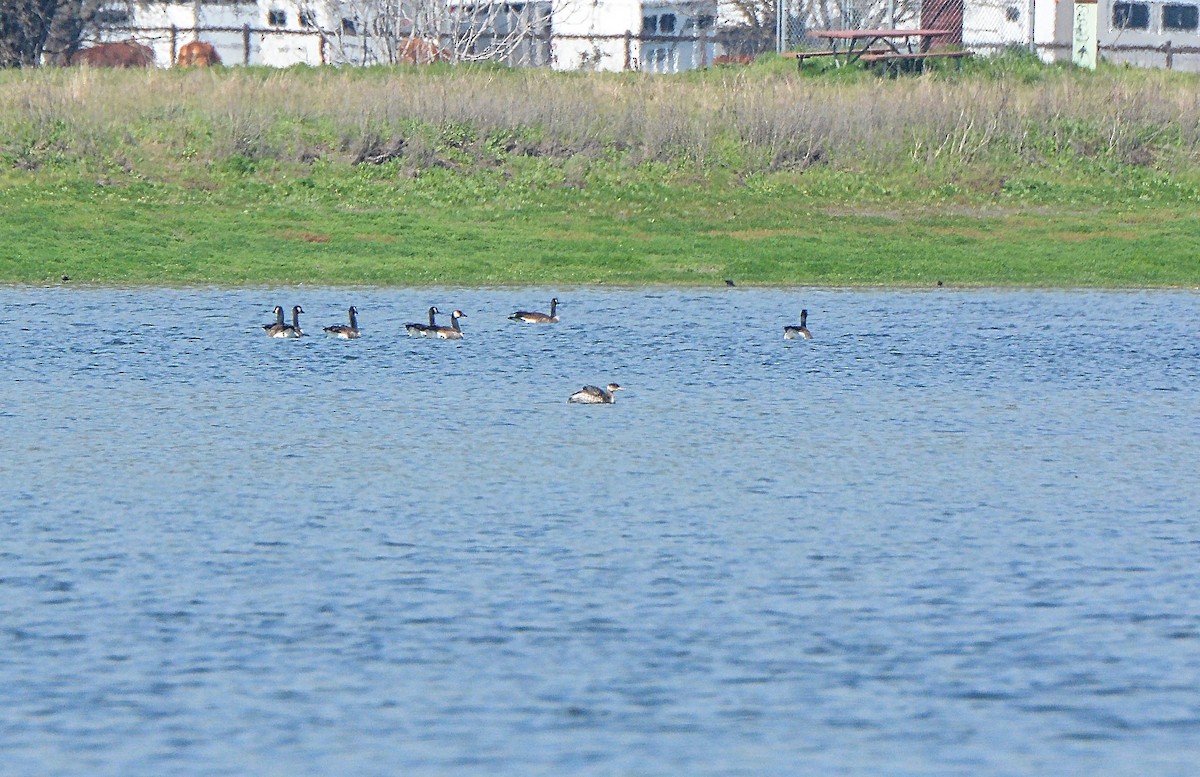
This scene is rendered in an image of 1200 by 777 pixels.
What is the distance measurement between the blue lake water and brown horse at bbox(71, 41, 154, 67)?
1849 inches

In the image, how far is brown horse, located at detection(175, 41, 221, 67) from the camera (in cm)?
7650

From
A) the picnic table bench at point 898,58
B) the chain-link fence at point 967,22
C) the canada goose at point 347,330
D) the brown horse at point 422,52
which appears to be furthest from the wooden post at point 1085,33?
the canada goose at point 347,330

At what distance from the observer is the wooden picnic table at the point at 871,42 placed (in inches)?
2126

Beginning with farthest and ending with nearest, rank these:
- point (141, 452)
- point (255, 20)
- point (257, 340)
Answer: point (255, 20) → point (257, 340) → point (141, 452)

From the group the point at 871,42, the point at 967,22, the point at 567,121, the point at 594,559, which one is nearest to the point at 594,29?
the point at 967,22

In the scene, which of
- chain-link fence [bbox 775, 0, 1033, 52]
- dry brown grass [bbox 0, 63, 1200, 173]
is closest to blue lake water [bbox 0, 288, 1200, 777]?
dry brown grass [bbox 0, 63, 1200, 173]

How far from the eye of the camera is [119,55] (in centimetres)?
7888

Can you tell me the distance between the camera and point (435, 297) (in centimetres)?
3716

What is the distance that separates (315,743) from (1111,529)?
854 cm

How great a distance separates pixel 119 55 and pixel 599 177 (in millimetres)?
38096

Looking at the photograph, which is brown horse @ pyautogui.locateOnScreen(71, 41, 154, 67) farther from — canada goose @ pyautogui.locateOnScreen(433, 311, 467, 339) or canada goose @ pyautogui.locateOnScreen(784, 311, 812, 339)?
canada goose @ pyautogui.locateOnScreen(784, 311, 812, 339)

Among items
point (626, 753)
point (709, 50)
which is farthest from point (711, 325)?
point (709, 50)

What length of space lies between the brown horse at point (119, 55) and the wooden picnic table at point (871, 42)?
91.3 ft

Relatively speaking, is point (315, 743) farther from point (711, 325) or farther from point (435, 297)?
point (435, 297)
